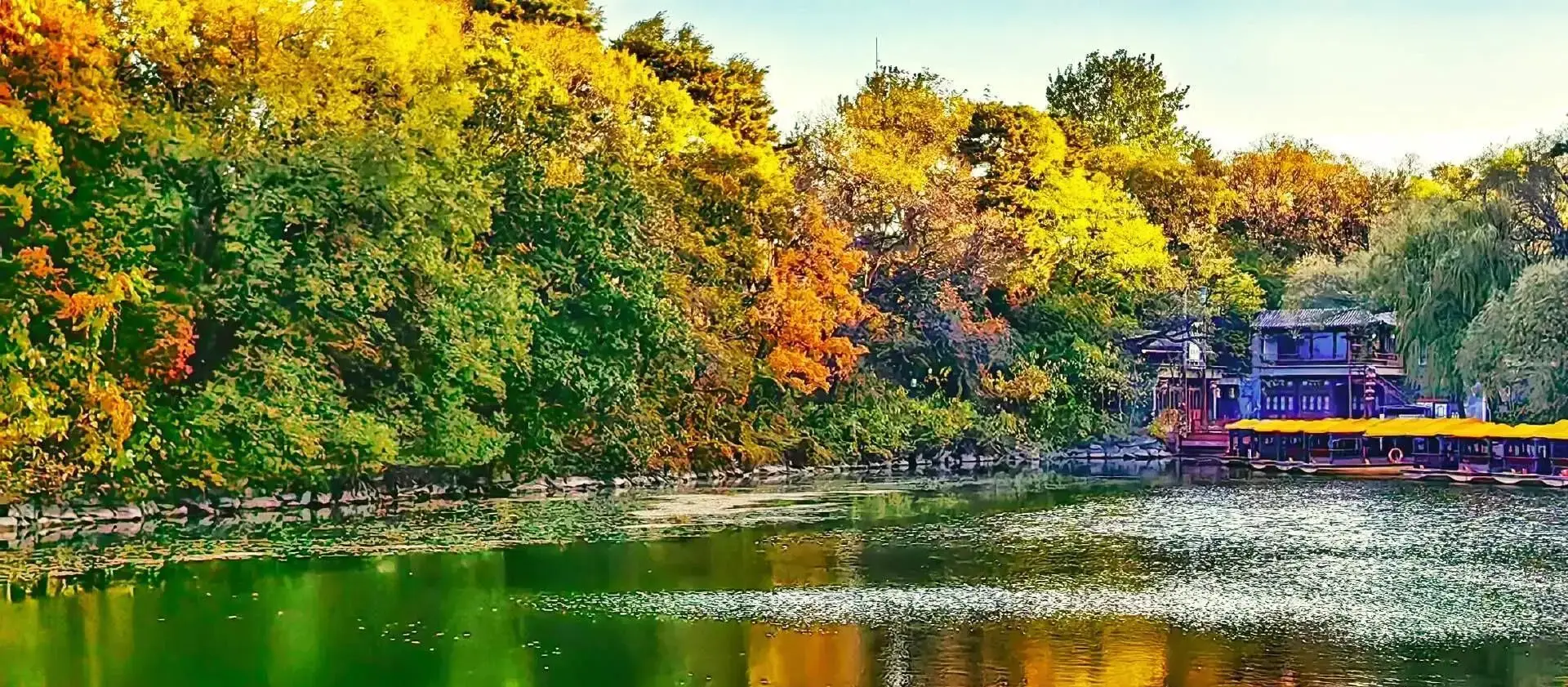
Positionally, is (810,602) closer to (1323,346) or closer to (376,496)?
(376,496)

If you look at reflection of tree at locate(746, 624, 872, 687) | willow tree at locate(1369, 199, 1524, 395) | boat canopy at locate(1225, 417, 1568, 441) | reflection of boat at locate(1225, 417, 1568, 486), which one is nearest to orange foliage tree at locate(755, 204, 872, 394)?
→ reflection of boat at locate(1225, 417, 1568, 486)

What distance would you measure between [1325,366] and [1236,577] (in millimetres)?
45435

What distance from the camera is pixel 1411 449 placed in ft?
173

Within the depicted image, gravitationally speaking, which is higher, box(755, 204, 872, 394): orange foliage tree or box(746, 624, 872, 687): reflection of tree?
box(755, 204, 872, 394): orange foliage tree

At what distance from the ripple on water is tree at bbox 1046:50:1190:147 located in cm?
4908

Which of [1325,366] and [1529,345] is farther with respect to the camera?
[1325,366]

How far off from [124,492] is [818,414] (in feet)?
80.4

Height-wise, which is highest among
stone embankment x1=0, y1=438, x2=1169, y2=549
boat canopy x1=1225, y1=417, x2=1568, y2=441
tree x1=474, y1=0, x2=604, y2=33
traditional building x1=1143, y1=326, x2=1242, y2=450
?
tree x1=474, y1=0, x2=604, y2=33

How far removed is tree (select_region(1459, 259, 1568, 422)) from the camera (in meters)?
43.6

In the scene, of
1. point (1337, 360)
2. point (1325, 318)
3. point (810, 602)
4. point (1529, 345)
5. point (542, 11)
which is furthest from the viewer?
point (1337, 360)

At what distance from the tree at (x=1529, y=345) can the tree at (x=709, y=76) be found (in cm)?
2080

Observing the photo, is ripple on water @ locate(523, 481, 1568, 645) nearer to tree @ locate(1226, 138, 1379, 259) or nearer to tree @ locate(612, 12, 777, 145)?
tree @ locate(612, 12, 777, 145)

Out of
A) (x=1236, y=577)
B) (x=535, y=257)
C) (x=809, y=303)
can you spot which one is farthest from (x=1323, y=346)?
(x=1236, y=577)

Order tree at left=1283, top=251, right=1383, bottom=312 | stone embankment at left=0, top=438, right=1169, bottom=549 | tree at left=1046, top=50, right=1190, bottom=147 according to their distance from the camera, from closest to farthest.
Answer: stone embankment at left=0, top=438, right=1169, bottom=549 < tree at left=1283, top=251, right=1383, bottom=312 < tree at left=1046, top=50, right=1190, bottom=147
